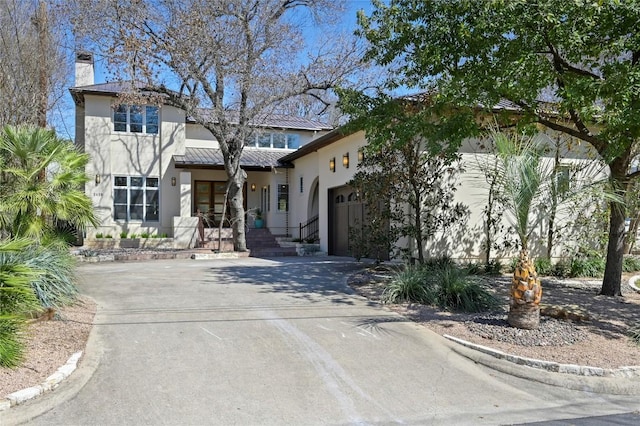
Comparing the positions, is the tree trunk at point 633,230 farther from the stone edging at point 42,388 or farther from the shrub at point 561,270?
the stone edging at point 42,388

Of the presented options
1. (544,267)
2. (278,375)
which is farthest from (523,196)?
(544,267)

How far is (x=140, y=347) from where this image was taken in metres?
6.91

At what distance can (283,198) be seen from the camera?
79.6 ft

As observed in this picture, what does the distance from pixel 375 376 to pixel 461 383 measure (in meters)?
1.02

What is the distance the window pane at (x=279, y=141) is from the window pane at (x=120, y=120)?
22.9 feet

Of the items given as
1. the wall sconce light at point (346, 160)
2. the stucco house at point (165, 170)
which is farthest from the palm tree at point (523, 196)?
the stucco house at point (165, 170)

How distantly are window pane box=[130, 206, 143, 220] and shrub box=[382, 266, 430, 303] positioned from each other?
15651 millimetres

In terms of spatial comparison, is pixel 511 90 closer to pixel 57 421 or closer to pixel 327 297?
pixel 327 297

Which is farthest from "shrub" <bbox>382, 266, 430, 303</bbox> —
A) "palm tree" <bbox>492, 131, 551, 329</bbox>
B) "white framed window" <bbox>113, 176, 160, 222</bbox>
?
"white framed window" <bbox>113, 176, 160, 222</bbox>

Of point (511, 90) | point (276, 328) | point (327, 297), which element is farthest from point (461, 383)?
point (511, 90)

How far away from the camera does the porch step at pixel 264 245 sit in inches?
782

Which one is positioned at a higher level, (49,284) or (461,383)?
(49,284)

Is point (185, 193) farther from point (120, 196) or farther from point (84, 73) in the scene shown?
point (84, 73)

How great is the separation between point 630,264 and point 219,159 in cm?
1598
